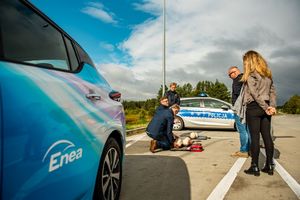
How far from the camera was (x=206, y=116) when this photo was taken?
13.5 metres

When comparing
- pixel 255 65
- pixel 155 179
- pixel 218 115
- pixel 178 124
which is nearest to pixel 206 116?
pixel 218 115

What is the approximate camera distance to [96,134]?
2.53m

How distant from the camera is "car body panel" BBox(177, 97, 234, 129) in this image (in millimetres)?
13242

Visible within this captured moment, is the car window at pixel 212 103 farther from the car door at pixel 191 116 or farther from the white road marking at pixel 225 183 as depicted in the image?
the white road marking at pixel 225 183

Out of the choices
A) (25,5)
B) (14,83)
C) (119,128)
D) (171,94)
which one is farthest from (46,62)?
(171,94)

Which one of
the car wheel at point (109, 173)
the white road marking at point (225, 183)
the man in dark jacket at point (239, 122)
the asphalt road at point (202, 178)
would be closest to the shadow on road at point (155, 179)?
the asphalt road at point (202, 178)

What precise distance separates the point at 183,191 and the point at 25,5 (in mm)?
2879

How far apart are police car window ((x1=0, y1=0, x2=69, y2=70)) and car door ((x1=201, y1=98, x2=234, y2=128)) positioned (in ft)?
37.3

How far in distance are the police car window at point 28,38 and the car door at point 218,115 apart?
11370 mm

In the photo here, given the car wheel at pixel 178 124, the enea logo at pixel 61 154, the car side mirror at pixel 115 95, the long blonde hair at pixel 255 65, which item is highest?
the long blonde hair at pixel 255 65

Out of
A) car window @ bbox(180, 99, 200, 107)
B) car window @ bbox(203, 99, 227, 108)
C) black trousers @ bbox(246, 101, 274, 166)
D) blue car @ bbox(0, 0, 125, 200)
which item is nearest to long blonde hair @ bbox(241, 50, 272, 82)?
black trousers @ bbox(246, 101, 274, 166)

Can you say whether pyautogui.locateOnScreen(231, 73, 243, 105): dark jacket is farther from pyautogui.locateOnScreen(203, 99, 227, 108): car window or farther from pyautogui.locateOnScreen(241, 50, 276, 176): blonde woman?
pyautogui.locateOnScreen(203, 99, 227, 108): car window

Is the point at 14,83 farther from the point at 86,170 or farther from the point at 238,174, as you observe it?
the point at 238,174

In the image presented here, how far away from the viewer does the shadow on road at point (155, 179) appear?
3.77m
